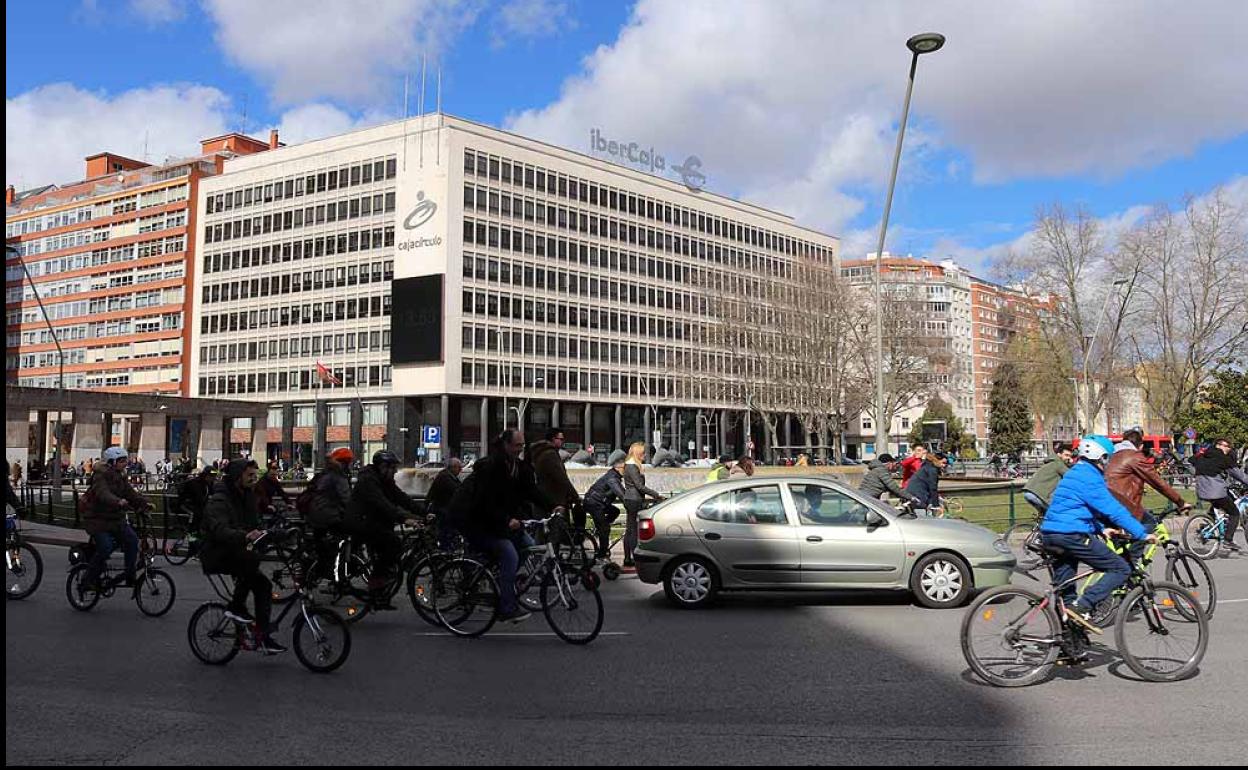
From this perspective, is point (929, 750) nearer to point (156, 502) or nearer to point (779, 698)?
point (779, 698)

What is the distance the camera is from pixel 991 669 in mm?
7129

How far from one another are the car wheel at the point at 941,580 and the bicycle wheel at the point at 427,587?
4925mm

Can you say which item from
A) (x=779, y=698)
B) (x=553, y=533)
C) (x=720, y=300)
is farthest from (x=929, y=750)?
(x=720, y=300)

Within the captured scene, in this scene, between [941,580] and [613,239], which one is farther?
[613,239]

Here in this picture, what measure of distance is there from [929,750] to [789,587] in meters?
5.41

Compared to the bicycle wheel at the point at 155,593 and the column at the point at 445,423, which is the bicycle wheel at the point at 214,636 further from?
the column at the point at 445,423

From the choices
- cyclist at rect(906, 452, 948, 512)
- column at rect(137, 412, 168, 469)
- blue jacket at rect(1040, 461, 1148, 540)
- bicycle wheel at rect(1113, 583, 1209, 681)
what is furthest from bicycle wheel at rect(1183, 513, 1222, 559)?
column at rect(137, 412, 168, 469)

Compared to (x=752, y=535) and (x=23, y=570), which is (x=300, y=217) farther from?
(x=752, y=535)

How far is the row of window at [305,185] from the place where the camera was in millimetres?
78688

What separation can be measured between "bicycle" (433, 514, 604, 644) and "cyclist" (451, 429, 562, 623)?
15 centimetres

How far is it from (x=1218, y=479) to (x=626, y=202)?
75131mm

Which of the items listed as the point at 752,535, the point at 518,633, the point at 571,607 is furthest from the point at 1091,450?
the point at 518,633

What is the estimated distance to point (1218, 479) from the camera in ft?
A: 51.7

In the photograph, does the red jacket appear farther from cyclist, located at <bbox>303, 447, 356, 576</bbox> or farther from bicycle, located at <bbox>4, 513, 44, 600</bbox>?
bicycle, located at <bbox>4, 513, 44, 600</bbox>
